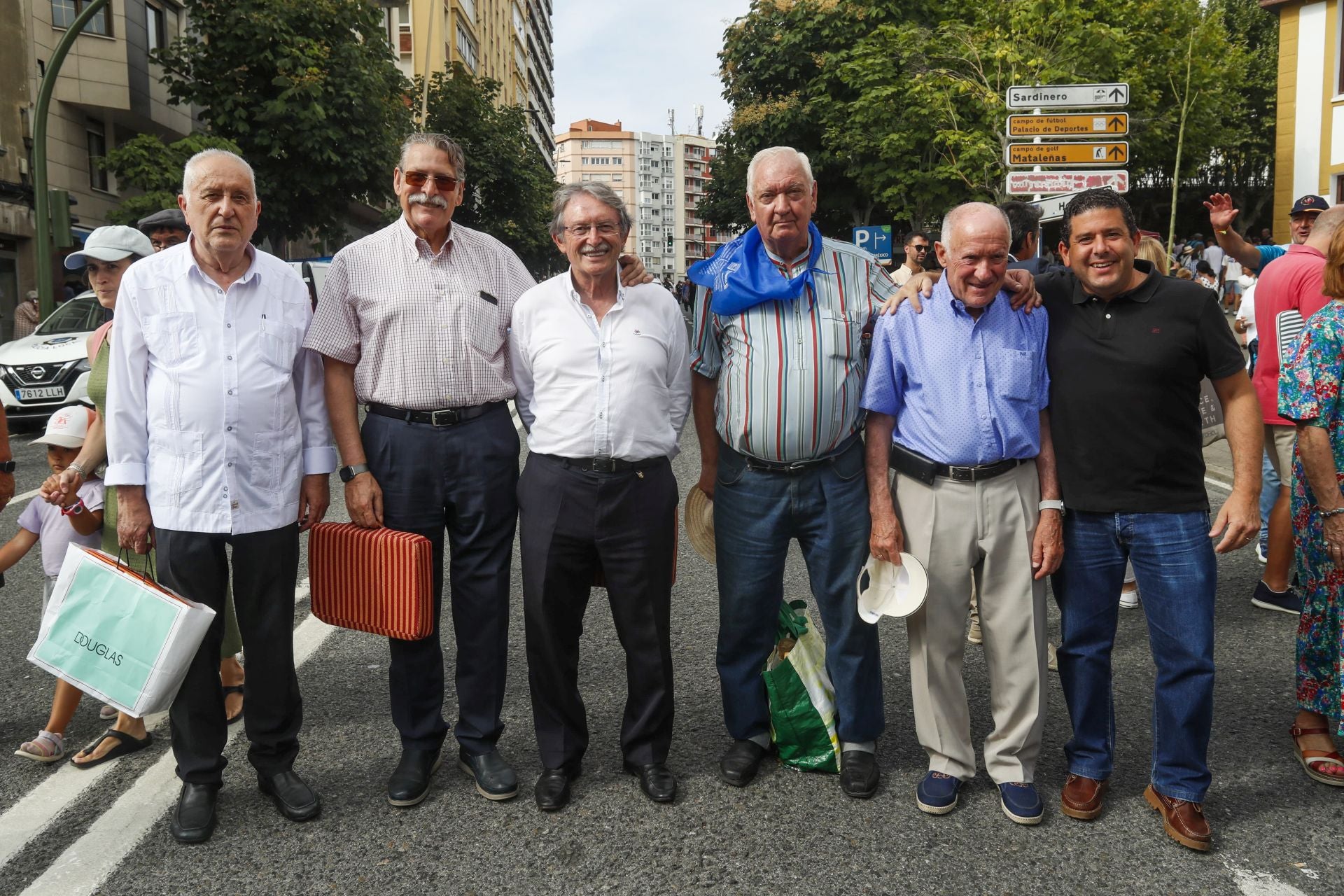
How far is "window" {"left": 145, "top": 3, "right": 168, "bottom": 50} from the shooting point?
25.9 m

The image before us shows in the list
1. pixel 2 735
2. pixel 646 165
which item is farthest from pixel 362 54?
pixel 646 165

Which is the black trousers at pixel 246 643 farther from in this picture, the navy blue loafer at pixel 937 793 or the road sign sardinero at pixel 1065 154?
the road sign sardinero at pixel 1065 154

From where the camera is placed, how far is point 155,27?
87.2 feet

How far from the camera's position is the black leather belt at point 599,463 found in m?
3.60

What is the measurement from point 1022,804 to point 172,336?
9.95 feet

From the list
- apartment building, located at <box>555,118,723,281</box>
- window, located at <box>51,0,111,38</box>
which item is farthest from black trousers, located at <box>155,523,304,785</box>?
apartment building, located at <box>555,118,723,281</box>

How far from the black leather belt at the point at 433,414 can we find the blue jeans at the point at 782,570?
92 cm

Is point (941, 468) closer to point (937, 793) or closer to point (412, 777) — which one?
point (937, 793)

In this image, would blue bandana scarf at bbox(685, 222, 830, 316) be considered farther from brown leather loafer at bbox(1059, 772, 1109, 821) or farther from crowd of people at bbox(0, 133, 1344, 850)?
brown leather loafer at bbox(1059, 772, 1109, 821)

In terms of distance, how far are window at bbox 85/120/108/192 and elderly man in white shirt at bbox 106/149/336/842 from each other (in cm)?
2411

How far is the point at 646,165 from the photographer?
17925 centimetres

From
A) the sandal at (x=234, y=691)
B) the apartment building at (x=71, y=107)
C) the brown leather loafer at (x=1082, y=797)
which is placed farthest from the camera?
the apartment building at (x=71, y=107)

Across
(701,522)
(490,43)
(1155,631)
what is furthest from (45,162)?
(490,43)

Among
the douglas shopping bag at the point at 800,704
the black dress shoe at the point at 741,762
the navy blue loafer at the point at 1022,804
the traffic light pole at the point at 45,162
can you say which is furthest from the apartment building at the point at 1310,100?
the black dress shoe at the point at 741,762
